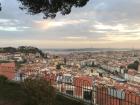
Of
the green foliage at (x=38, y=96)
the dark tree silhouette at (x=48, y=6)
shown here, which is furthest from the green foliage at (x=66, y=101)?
the dark tree silhouette at (x=48, y=6)

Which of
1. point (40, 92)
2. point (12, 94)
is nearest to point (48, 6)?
point (12, 94)

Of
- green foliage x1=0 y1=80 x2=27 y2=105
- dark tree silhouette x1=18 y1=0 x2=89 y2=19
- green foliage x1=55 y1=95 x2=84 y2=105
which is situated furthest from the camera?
dark tree silhouette x1=18 y1=0 x2=89 y2=19

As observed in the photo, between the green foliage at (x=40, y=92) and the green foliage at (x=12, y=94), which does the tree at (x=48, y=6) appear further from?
the green foliage at (x=40, y=92)

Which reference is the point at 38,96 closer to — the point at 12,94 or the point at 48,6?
the point at 12,94

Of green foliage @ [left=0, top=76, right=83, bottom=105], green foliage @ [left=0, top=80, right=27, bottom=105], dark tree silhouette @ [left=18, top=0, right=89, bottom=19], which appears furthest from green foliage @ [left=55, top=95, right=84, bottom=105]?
dark tree silhouette @ [left=18, top=0, right=89, bottom=19]

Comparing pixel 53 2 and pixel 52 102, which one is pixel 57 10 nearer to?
pixel 53 2

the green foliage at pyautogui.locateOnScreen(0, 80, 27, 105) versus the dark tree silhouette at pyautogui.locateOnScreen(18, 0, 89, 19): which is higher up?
the dark tree silhouette at pyautogui.locateOnScreen(18, 0, 89, 19)

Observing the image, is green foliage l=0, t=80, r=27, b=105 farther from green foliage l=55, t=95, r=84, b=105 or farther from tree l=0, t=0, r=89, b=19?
tree l=0, t=0, r=89, b=19

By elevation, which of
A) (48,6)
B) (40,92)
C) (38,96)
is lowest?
(38,96)

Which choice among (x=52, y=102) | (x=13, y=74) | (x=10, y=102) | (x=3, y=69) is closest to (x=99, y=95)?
(x=52, y=102)
